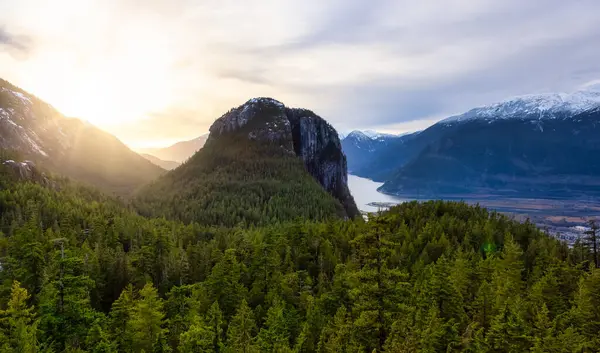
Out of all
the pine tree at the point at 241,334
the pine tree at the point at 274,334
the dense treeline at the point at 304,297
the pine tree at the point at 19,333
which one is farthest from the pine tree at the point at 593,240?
the pine tree at the point at 19,333

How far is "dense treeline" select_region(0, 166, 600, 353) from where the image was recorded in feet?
88.3

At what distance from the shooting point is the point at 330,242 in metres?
90.9

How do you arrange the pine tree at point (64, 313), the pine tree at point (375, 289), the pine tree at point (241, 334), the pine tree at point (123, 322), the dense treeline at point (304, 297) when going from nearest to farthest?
the pine tree at point (375, 289) < the dense treeline at point (304, 297) < the pine tree at point (241, 334) < the pine tree at point (64, 313) < the pine tree at point (123, 322)

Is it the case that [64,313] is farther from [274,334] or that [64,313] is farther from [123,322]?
[274,334]

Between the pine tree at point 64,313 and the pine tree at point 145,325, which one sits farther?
the pine tree at point 145,325

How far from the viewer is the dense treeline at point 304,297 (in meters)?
26.9

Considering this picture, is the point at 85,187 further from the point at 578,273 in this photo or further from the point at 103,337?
the point at 578,273

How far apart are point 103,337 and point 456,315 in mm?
36094

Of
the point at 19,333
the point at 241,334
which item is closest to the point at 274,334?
the point at 241,334

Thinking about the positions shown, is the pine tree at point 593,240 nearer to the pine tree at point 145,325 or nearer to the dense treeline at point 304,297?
the dense treeline at point 304,297

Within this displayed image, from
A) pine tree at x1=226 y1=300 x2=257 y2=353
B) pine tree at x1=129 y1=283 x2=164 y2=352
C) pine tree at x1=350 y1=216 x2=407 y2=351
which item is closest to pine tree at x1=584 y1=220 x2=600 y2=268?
pine tree at x1=350 y1=216 x2=407 y2=351

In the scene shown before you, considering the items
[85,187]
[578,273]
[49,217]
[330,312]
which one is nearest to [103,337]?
[330,312]

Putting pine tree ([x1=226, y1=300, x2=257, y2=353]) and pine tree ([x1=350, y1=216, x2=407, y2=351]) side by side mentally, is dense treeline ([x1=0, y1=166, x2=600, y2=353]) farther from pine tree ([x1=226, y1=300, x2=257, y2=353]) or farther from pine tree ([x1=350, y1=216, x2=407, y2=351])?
pine tree ([x1=226, y1=300, x2=257, y2=353])

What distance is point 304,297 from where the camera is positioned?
185ft
